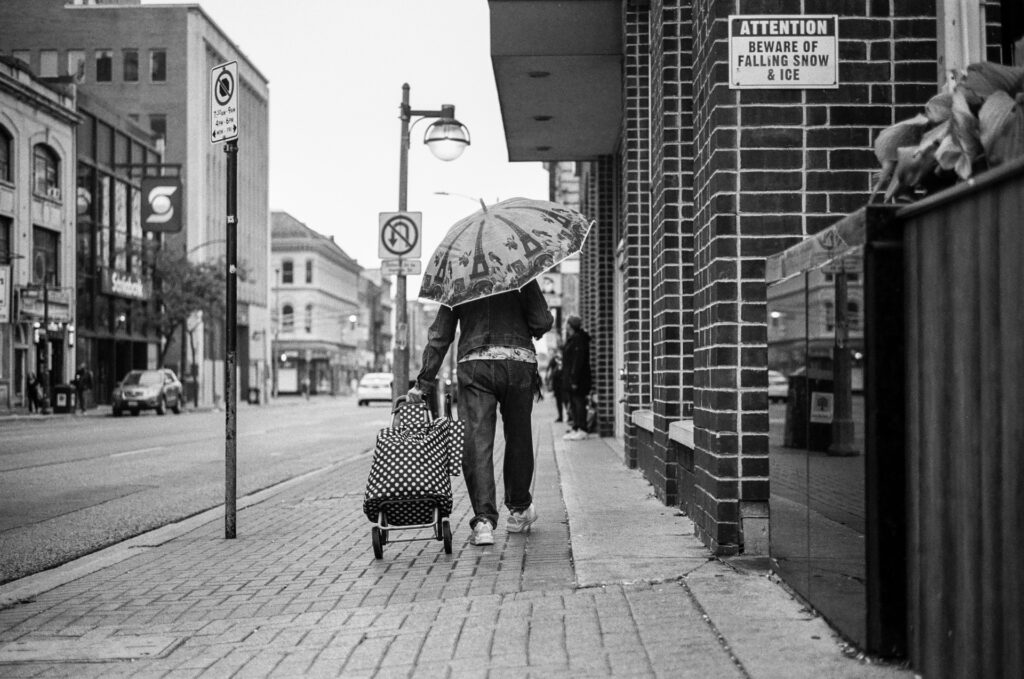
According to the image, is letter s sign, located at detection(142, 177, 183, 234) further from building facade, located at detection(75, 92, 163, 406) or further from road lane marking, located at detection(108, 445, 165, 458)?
road lane marking, located at detection(108, 445, 165, 458)

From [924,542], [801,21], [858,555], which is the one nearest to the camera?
[924,542]

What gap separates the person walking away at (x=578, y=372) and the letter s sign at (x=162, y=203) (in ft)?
120

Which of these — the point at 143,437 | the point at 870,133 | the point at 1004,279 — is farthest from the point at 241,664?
the point at 143,437

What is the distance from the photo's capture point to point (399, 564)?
6273mm

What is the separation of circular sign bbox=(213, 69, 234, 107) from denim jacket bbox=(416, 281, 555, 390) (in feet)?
7.50

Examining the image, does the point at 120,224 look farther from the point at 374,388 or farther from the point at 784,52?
the point at 784,52

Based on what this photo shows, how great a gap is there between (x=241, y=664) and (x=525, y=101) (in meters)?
11.8

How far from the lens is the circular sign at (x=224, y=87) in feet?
25.9

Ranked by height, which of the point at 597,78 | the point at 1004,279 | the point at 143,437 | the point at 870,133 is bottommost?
the point at 143,437

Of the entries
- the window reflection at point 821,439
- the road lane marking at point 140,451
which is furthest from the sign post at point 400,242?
the window reflection at point 821,439

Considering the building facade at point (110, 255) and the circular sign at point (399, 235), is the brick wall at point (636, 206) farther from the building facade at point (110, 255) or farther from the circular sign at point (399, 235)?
the building facade at point (110, 255)

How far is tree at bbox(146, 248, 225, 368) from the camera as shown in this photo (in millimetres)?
52688

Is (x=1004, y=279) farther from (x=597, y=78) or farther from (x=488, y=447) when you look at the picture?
(x=597, y=78)

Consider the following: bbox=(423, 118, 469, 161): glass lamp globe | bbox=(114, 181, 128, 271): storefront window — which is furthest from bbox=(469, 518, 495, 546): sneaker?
bbox=(114, 181, 128, 271): storefront window
